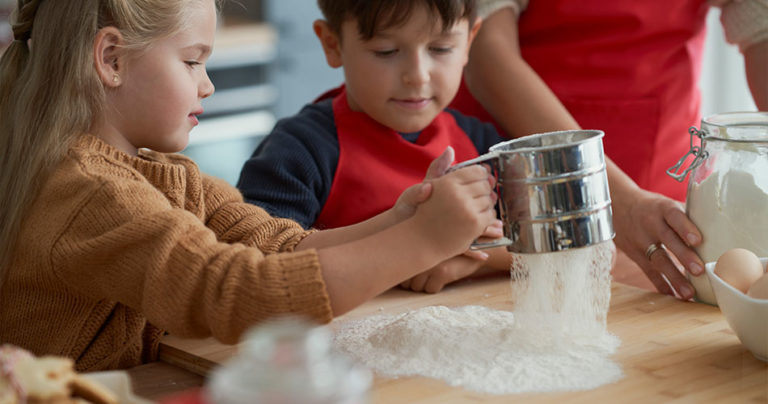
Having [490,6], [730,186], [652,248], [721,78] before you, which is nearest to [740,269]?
[730,186]

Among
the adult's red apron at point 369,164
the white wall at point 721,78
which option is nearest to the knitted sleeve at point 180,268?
the adult's red apron at point 369,164

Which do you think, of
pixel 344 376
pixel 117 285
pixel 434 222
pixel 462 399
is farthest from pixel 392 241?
pixel 344 376

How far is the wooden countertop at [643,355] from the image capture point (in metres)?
0.77

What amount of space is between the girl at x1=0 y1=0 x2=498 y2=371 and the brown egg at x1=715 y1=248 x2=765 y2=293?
0.83 ft

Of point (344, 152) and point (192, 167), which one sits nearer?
point (192, 167)

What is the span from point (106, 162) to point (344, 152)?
1.53 feet

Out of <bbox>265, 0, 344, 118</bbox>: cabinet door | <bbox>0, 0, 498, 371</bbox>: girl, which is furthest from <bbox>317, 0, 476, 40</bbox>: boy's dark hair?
<bbox>265, 0, 344, 118</bbox>: cabinet door

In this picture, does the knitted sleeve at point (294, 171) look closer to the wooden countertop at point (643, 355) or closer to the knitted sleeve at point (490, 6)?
the wooden countertop at point (643, 355)

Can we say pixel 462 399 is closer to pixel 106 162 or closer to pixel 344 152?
pixel 106 162

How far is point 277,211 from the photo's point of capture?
1244 mm

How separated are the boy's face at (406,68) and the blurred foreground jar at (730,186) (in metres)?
0.40

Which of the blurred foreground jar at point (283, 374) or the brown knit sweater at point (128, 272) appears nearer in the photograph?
the blurred foreground jar at point (283, 374)

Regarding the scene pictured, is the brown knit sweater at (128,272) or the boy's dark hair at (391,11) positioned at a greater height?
the boy's dark hair at (391,11)

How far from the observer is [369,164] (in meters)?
1.33
